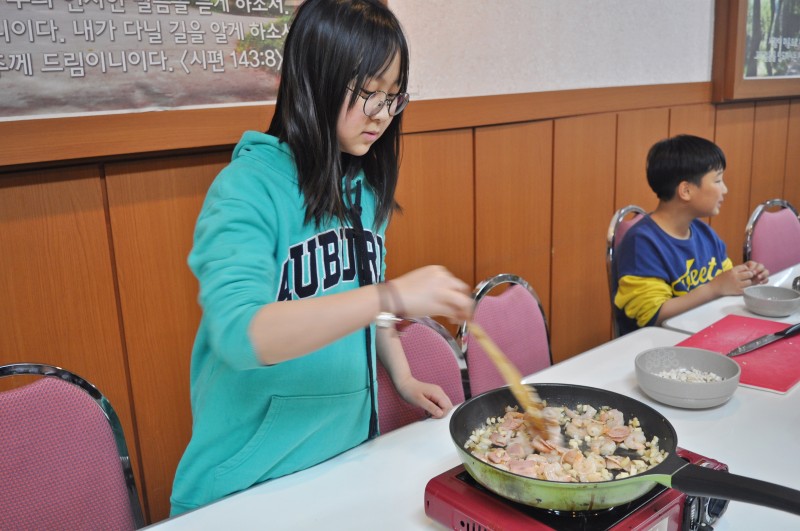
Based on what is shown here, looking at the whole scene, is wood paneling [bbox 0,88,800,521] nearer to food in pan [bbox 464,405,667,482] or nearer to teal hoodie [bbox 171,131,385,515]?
teal hoodie [bbox 171,131,385,515]

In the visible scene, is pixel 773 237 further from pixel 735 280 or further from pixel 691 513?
pixel 691 513

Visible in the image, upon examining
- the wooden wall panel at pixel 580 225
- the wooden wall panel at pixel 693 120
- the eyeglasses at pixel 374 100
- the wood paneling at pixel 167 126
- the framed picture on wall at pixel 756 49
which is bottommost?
the wooden wall panel at pixel 580 225

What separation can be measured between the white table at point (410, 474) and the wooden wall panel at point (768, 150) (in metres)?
3.53

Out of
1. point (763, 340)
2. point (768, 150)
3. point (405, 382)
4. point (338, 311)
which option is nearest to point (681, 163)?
point (763, 340)

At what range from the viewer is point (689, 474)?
90 centimetres

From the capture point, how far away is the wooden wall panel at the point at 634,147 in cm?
359

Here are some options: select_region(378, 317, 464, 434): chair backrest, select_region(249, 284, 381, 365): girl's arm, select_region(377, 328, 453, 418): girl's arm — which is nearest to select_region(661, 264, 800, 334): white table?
select_region(378, 317, 464, 434): chair backrest

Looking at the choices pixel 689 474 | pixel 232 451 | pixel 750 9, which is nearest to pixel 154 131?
pixel 232 451

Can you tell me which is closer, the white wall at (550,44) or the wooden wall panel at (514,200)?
the white wall at (550,44)

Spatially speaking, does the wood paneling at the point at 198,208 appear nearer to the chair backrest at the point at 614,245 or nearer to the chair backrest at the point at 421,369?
the chair backrest at the point at 614,245

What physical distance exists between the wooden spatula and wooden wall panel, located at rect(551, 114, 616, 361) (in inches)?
90.1

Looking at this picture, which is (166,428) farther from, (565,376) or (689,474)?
(689,474)

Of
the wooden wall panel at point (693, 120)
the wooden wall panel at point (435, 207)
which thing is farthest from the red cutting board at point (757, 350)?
the wooden wall panel at point (693, 120)

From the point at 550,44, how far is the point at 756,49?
5.96 ft
